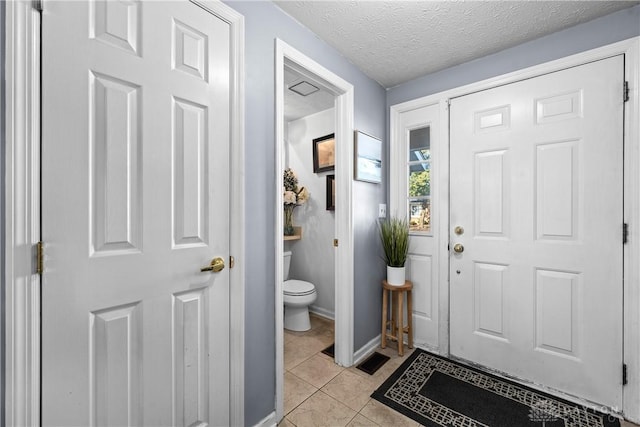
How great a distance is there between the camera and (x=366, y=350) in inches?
89.7

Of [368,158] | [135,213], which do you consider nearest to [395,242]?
[368,158]

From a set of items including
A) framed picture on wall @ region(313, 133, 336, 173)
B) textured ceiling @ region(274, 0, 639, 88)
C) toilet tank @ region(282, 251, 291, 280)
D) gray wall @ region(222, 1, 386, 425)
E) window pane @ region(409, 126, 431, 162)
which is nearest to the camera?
gray wall @ region(222, 1, 386, 425)

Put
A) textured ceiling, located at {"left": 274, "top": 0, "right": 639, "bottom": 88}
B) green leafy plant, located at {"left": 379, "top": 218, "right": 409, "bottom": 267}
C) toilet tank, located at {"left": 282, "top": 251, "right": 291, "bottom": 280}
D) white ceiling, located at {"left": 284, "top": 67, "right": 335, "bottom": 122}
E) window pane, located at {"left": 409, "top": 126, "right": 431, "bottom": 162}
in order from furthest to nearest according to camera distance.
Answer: toilet tank, located at {"left": 282, "top": 251, "right": 291, "bottom": 280}
white ceiling, located at {"left": 284, "top": 67, "right": 335, "bottom": 122}
window pane, located at {"left": 409, "top": 126, "right": 431, "bottom": 162}
green leafy plant, located at {"left": 379, "top": 218, "right": 409, "bottom": 267}
textured ceiling, located at {"left": 274, "top": 0, "right": 639, "bottom": 88}

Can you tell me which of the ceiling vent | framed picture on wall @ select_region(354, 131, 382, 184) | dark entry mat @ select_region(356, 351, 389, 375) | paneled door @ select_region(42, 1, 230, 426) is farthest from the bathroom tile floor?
the ceiling vent

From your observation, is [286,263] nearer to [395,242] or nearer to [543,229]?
[395,242]

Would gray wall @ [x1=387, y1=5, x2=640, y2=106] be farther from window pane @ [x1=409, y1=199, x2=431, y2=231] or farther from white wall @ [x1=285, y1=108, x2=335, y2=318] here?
white wall @ [x1=285, y1=108, x2=335, y2=318]

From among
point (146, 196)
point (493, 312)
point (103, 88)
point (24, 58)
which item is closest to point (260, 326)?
point (146, 196)

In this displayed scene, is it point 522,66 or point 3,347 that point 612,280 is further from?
point 3,347

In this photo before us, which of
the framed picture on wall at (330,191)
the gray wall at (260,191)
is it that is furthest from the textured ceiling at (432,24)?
the framed picture on wall at (330,191)

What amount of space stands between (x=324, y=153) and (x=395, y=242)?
1342mm

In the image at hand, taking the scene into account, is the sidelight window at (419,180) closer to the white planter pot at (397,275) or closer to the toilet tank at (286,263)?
the white planter pot at (397,275)

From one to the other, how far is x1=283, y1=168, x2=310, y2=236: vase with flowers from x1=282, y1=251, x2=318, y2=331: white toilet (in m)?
0.79

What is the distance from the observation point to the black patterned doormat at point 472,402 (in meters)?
1.57

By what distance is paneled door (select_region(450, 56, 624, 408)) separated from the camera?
1.64m
